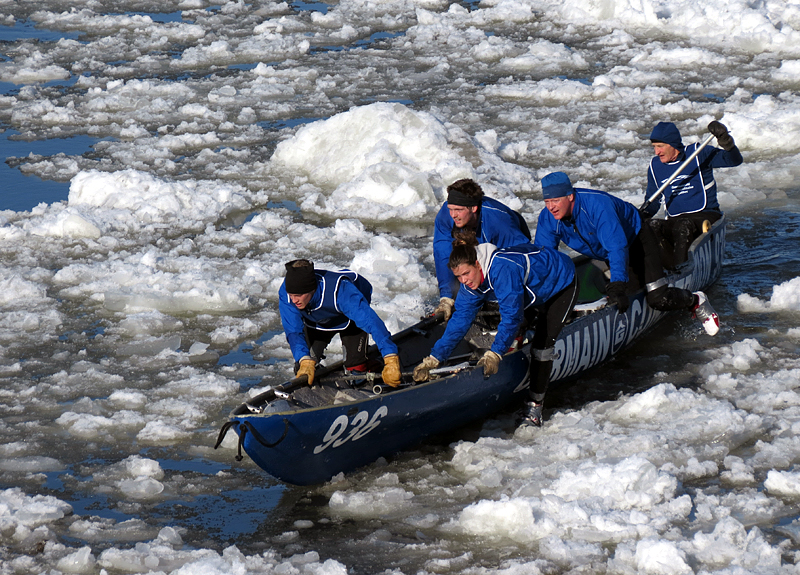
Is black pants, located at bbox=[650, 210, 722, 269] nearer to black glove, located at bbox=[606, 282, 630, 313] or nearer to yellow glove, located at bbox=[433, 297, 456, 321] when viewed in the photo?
black glove, located at bbox=[606, 282, 630, 313]

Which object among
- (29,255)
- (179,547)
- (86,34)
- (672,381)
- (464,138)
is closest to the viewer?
(179,547)

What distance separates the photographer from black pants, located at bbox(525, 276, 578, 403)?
6.50 m

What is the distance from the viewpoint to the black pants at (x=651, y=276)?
7.39 m

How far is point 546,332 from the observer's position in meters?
6.54

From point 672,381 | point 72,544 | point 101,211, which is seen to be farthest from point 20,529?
point 101,211

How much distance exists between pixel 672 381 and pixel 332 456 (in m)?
2.87

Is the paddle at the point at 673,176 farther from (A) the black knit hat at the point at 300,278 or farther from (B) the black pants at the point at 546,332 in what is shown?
(A) the black knit hat at the point at 300,278

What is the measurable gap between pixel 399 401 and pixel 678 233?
361 centimetres

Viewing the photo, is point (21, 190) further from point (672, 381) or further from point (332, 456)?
point (672, 381)

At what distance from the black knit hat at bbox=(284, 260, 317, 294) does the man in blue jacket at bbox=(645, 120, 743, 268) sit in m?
3.65

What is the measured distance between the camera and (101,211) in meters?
10.6

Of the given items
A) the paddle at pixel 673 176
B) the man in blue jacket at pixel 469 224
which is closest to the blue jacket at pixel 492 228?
the man in blue jacket at pixel 469 224

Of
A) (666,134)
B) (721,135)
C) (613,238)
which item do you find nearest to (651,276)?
(613,238)

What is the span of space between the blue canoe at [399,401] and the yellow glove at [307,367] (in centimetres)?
7
